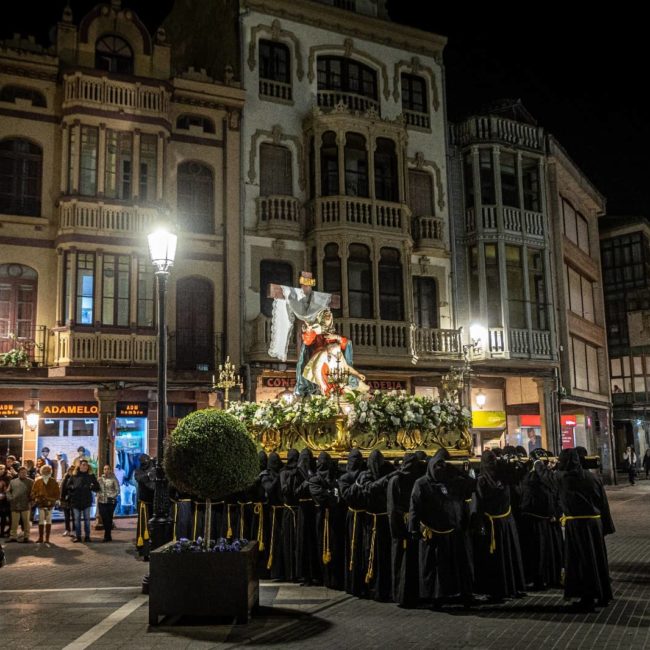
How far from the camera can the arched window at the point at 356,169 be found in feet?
89.1

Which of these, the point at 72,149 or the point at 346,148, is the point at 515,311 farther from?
the point at 72,149

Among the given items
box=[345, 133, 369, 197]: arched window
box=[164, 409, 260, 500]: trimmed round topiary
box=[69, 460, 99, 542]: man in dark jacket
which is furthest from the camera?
box=[345, 133, 369, 197]: arched window

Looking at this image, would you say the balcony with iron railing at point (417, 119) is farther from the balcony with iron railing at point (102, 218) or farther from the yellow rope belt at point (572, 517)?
the yellow rope belt at point (572, 517)

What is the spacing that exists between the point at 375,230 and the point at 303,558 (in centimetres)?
1585

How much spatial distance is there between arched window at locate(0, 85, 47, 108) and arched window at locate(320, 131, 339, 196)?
8.97 m

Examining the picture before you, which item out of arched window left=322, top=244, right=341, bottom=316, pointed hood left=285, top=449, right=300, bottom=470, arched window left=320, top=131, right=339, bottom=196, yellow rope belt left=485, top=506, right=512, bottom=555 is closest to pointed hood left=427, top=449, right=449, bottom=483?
yellow rope belt left=485, top=506, right=512, bottom=555

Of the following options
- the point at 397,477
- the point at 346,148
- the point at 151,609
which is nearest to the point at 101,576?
the point at 151,609

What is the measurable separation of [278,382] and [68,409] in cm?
649

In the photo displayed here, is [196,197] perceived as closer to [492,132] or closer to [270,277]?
[270,277]

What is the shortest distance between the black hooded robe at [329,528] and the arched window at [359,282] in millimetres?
14731

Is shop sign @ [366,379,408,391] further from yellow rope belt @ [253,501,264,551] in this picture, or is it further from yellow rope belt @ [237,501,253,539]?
yellow rope belt @ [253,501,264,551]

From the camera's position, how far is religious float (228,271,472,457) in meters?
14.0

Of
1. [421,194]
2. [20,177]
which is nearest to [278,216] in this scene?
[421,194]

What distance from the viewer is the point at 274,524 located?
1241 cm
